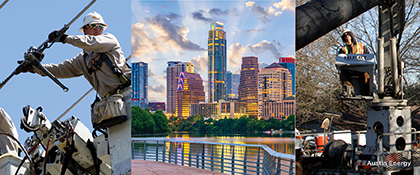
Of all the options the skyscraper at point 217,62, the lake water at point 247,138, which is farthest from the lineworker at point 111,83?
the skyscraper at point 217,62

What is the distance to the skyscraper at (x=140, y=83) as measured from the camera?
2191 millimetres

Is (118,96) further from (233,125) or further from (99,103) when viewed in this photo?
(233,125)

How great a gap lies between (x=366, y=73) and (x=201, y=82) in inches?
273

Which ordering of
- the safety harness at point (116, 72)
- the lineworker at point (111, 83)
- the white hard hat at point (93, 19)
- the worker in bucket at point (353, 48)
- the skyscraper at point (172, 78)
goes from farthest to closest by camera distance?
the worker in bucket at point (353, 48)
the white hard hat at point (93, 19)
the safety harness at point (116, 72)
the lineworker at point (111, 83)
the skyscraper at point (172, 78)

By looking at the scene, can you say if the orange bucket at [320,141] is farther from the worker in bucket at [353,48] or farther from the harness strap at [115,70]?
the harness strap at [115,70]

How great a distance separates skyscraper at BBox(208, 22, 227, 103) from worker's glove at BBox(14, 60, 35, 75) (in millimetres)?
1551

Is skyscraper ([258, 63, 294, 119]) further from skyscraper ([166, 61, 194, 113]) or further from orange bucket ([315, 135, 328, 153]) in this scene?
orange bucket ([315, 135, 328, 153])

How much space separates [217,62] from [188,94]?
0.23m

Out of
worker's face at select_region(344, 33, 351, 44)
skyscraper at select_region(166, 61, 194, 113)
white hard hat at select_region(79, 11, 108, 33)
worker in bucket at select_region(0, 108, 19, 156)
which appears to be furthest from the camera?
worker's face at select_region(344, 33, 351, 44)

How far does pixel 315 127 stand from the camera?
1662 cm

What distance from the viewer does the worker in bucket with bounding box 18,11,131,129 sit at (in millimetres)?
2826

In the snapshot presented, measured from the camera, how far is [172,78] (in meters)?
2.20

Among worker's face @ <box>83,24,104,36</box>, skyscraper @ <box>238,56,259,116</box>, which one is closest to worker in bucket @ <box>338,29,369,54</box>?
worker's face @ <box>83,24,104,36</box>

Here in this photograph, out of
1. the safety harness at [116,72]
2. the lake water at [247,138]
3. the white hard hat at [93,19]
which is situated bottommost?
the lake water at [247,138]
